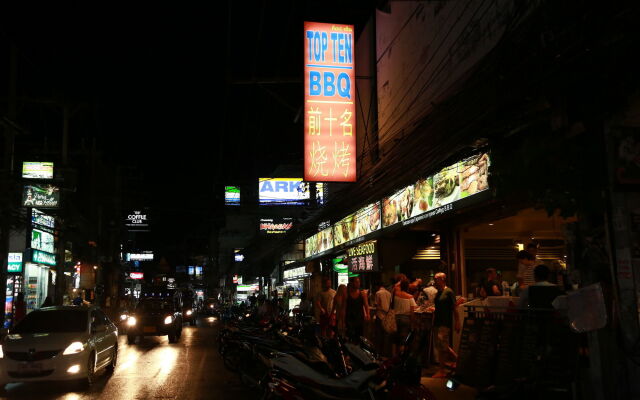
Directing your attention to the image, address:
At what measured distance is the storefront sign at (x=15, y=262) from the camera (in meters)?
27.5

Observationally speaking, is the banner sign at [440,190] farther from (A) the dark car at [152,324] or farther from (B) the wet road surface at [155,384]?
(A) the dark car at [152,324]

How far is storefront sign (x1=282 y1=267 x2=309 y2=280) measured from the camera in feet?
113

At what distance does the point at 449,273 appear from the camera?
1423 centimetres

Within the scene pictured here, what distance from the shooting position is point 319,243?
2636 cm

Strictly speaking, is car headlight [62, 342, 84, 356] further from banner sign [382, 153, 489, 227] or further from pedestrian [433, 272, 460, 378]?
banner sign [382, 153, 489, 227]

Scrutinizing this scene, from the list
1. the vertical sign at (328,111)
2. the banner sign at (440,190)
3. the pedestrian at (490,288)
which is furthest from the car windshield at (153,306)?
the pedestrian at (490,288)

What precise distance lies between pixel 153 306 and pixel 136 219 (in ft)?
99.9

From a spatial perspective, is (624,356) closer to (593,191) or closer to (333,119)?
(593,191)

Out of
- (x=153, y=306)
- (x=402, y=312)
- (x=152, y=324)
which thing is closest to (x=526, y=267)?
(x=402, y=312)

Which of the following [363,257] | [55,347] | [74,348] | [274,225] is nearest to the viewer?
[55,347]

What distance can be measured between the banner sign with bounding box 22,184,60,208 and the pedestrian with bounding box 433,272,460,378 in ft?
62.3

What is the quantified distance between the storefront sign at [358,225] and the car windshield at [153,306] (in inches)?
288

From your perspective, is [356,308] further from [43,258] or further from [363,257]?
[43,258]

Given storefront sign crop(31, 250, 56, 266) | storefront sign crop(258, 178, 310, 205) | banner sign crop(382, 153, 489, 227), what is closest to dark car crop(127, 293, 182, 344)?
storefront sign crop(31, 250, 56, 266)
